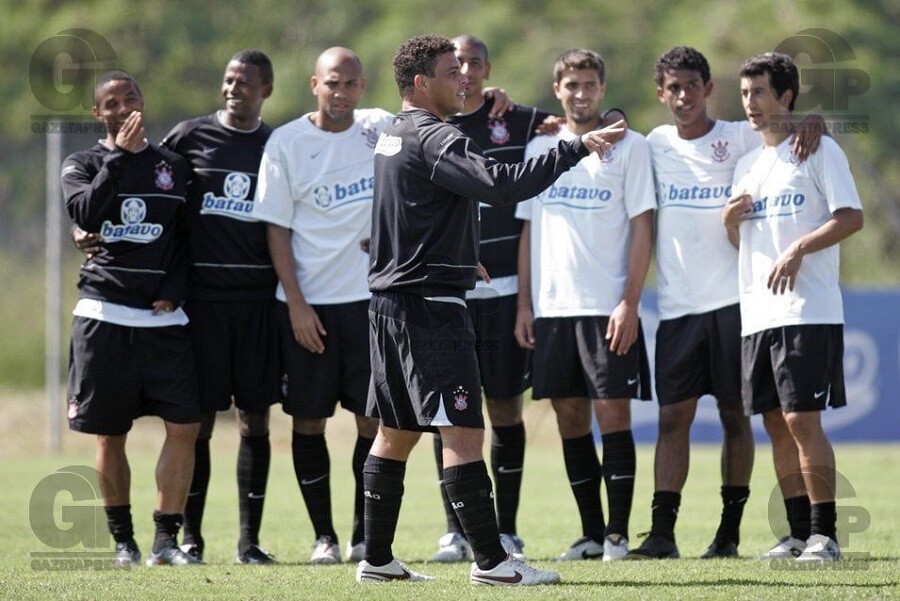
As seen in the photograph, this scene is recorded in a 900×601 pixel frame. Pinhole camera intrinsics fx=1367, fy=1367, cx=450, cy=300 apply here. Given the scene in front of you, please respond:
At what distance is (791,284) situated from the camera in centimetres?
657

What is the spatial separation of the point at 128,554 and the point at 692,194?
137 inches

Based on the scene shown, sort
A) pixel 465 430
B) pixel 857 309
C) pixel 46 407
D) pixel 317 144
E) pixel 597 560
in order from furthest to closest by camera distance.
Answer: pixel 46 407 → pixel 857 309 → pixel 317 144 → pixel 597 560 → pixel 465 430

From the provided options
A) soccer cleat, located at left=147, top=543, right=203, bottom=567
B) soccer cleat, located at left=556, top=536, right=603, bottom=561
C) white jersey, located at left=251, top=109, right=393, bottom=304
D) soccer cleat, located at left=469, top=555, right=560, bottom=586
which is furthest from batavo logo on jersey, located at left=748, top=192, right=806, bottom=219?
soccer cleat, located at left=147, top=543, right=203, bottom=567

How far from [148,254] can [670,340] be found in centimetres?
277

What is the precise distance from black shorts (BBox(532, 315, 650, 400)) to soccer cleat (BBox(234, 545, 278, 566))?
5.47ft

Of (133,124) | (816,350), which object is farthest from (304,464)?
(816,350)

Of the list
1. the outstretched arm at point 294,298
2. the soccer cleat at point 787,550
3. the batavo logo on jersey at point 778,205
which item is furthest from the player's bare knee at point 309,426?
the batavo logo on jersey at point 778,205

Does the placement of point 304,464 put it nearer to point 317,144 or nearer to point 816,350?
point 317,144

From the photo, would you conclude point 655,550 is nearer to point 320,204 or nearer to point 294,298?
point 294,298

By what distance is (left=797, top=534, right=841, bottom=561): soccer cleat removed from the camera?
6.44 metres

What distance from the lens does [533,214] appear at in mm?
7523

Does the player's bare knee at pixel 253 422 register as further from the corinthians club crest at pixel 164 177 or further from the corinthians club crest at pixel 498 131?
the corinthians club crest at pixel 498 131

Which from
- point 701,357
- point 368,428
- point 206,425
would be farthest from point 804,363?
point 206,425

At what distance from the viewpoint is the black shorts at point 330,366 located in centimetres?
727
